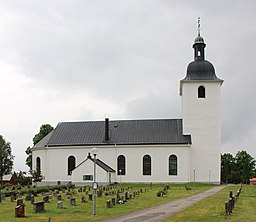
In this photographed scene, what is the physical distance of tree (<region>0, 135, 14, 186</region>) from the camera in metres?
78.5

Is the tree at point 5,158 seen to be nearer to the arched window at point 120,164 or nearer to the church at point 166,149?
the church at point 166,149

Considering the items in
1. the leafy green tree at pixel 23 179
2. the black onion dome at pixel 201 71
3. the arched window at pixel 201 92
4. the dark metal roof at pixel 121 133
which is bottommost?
the leafy green tree at pixel 23 179

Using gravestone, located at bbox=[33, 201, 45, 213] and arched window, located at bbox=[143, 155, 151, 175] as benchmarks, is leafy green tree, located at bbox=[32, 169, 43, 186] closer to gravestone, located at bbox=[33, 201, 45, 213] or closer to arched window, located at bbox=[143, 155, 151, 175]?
arched window, located at bbox=[143, 155, 151, 175]

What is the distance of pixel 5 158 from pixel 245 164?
1748 inches

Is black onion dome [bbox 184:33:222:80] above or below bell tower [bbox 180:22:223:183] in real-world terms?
above

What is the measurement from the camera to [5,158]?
79.5 m

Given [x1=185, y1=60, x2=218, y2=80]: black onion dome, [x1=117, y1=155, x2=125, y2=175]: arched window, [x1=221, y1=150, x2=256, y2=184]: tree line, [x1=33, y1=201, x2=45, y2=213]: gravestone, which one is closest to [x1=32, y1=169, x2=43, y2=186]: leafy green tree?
[x1=117, y1=155, x2=125, y2=175]: arched window

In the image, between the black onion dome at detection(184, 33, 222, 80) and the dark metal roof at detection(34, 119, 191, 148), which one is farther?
the dark metal roof at detection(34, 119, 191, 148)

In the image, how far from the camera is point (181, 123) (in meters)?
54.7

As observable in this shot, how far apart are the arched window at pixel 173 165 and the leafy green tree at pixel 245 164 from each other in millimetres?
35467

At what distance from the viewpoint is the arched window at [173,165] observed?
52537mm

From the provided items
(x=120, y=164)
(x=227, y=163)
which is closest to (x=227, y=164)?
(x=227, y=163)

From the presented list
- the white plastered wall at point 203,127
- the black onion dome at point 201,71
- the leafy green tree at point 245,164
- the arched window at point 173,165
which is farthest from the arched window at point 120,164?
the leafy green tree at point 245,164

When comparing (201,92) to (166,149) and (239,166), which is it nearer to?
(166,149)
